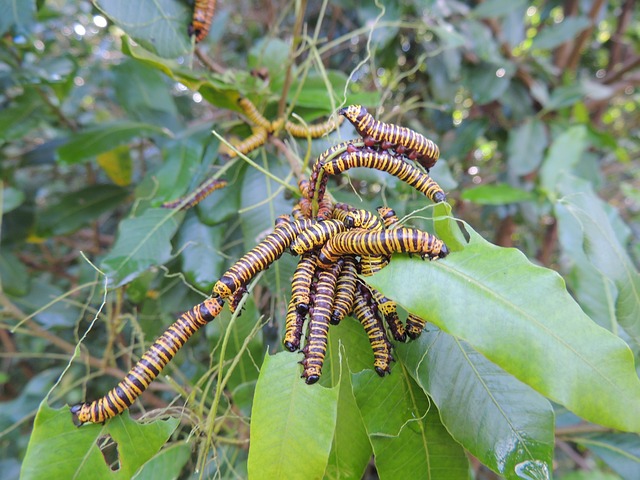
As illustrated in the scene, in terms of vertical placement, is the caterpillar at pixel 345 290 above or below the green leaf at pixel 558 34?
below

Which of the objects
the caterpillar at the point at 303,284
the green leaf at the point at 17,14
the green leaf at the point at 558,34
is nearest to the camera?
the caterpillar at the point at 303,284

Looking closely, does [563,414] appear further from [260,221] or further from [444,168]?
[260,221]

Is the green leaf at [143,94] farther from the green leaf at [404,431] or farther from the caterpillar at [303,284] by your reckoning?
the green leaf at [404,431]

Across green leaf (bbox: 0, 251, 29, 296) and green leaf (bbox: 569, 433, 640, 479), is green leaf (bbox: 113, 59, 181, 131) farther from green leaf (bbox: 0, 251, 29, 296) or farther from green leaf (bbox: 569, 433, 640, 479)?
green leaf (bbox: 569, 433, 640, 479)


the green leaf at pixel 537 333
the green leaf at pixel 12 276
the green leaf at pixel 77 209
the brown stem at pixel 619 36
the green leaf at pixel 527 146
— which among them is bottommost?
the green leaf at pixel 12 276

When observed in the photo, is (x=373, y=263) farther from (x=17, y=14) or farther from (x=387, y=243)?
(x=17, y=14)

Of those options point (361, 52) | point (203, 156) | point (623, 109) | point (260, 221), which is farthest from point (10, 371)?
point (623, 109)

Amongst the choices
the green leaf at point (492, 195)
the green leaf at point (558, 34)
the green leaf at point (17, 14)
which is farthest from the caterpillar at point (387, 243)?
the green leaf at point (558, 34)
